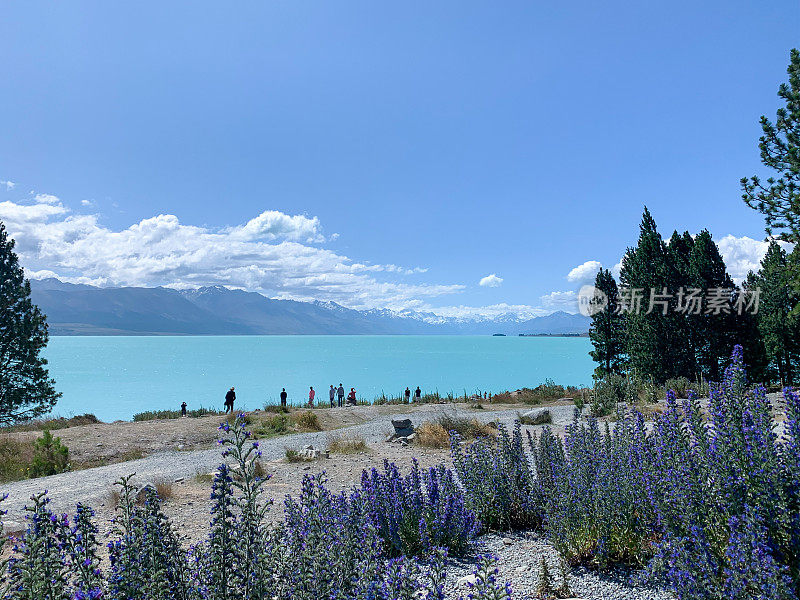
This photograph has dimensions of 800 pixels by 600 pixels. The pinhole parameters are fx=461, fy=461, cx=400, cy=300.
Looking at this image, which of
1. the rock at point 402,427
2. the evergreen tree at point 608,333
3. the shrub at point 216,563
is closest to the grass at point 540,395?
the evergreen tree at point 608,333

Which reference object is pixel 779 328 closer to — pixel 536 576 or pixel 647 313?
pixel 647 313

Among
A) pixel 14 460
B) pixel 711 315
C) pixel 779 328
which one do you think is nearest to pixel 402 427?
pixel 14 460

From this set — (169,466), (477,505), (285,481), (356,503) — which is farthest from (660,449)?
(169,466)

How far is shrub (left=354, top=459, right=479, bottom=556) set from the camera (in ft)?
16.1

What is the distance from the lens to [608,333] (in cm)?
2958

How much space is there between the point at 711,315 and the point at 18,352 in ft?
101

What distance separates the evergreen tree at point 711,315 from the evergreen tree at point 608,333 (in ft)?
18.6

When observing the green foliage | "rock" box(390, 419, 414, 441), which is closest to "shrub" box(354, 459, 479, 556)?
"rock" box(390, 419, 414, 441)

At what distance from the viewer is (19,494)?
34.8 feet

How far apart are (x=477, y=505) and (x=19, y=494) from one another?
36.2 ft

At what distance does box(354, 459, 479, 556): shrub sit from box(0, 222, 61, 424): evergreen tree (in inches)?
758

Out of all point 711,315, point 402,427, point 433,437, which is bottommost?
point 402,427

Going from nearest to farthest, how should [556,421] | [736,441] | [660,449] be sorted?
[736,441] → [660,449] → [556,421]

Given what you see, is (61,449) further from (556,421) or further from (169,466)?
(556,421)
